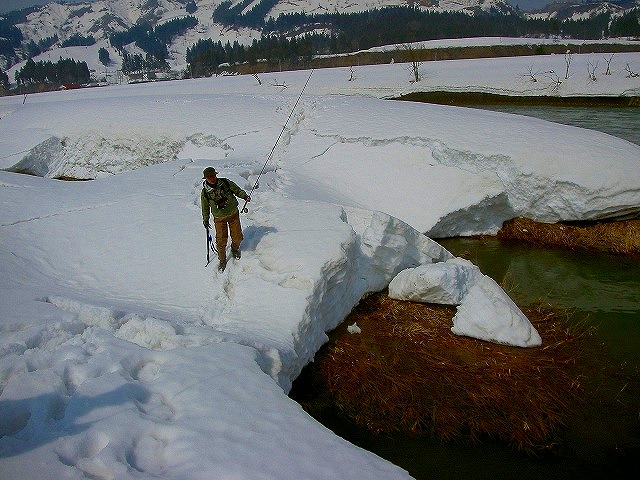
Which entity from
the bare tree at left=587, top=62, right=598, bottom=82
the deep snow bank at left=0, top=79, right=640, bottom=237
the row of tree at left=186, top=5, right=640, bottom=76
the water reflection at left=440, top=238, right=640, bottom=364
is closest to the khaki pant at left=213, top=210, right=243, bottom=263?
the deep snow bank at left=0, top=79, right=640, bottom=237

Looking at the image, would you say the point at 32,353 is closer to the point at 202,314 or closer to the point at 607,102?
the point at 202,314

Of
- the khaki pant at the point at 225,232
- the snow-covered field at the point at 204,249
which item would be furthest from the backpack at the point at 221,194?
the snow-covered field at the point at 204,249

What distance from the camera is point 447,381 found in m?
6.65

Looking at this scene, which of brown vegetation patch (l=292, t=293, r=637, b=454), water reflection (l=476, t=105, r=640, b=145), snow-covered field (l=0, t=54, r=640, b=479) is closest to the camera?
snow-covered field (l=0, t=54, r=640, b=479)

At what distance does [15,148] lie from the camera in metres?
16.7

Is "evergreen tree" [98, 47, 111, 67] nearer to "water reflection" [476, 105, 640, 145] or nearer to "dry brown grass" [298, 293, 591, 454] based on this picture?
"water reflection" [476, 105, 640, 145]

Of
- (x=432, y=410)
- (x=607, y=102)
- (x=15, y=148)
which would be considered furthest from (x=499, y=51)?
(x=432, y=410)

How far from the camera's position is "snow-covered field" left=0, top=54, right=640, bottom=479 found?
3838mm

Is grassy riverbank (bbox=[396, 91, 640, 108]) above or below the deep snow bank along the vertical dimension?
below

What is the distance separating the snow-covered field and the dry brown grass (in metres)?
0.79

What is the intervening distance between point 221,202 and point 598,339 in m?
7.18

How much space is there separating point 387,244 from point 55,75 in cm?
13851

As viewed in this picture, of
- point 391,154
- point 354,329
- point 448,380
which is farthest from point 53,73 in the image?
point 448,380

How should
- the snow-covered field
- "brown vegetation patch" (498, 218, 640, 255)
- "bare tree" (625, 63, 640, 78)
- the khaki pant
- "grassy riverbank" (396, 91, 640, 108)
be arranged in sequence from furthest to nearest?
"bare tree" (625, 63, 640, 78)
"grassy riverbank" (396, 91, 640, 108)
"brown vegetation patch" (498, 218, 640, 255)
the khaki pant
the snow-covered field
